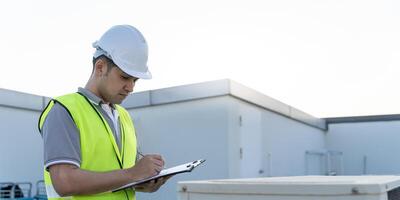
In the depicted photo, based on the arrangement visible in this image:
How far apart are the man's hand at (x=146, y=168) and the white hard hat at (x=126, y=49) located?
327 millimetres

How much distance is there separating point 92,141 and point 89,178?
0.18 m

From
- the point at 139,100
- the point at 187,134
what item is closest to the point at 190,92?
the point at 187,134

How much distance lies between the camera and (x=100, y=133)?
192 cm

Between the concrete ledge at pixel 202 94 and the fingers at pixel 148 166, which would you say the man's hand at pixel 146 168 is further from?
the concrete ledge at pixel 202 94

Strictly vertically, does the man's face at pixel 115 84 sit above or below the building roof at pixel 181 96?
below

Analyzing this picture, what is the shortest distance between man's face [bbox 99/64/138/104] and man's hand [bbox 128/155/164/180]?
29 centimetres

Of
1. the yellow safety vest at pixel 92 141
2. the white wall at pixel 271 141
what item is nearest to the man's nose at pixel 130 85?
→ the yellow safety vest at pixel 92 141

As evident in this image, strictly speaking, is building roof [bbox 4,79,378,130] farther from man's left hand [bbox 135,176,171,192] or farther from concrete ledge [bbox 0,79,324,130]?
man's left hand [bbox 135,176,171,192]

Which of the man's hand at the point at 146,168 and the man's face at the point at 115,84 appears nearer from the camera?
the man's hand at the point at 146,168

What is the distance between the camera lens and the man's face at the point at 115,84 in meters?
1.94

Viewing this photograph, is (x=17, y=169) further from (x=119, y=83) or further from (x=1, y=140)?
(x=119, y=83)

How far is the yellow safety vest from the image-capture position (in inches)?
73.2

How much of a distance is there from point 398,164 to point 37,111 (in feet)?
27.9

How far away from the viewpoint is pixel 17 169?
8812 mm
